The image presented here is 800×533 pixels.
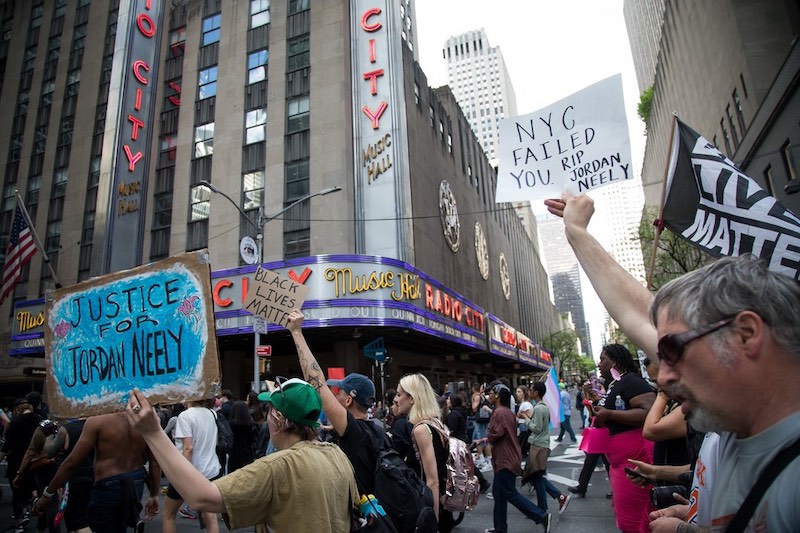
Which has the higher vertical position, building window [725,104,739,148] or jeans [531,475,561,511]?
building window [725,104,739,148]

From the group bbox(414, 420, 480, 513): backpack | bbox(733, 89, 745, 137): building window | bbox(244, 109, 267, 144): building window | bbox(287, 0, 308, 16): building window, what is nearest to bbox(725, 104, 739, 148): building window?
bbox(733, 89, 745, 137): building window

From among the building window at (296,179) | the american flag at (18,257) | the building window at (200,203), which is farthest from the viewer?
the building window at (200,203)

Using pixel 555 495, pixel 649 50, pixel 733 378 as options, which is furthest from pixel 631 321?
pixel 649 50

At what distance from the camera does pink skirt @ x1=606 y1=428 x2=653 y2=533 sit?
423 centimetres

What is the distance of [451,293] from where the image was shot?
1208 inches

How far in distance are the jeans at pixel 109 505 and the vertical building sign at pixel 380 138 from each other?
2087 centimetres

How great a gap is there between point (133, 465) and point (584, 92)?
5.39 meters

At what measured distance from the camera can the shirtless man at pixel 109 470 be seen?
4.85m

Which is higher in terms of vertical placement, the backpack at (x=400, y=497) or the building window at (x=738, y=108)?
the building window at (x=738, y=108)

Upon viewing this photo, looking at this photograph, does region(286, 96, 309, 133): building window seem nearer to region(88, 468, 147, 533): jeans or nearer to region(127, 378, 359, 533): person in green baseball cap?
region(88, 468, 147, 533): jeans

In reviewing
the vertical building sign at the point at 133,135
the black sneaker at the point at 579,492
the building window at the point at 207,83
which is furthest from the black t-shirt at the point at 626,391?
the building window at the point at 207,83

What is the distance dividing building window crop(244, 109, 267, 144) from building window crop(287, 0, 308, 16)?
637 centimetres

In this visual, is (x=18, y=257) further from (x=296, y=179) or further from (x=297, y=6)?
(x=297, y=6)

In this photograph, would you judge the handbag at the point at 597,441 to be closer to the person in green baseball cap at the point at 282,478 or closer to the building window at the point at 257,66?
the person in green baseball cap at the point at 282,478
